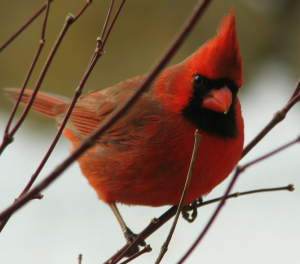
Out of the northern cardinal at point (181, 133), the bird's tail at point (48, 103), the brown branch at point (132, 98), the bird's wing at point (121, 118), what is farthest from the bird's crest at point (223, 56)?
the bird's tail at point (48, 103)

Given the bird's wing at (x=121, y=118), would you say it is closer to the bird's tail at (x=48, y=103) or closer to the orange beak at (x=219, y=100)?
the bird's tail at (x=48, y=103)

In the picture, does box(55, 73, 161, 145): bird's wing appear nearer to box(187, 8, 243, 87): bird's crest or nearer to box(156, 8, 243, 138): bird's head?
box(156, 8, 243, 138): bird's head

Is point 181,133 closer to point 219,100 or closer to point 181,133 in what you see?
point 181,133

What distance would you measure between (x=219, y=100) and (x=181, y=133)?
28 cm

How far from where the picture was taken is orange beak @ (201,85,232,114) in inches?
82.6

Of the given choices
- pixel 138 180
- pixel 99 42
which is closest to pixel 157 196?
pixel 138 180

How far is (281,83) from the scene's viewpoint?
5.29 m

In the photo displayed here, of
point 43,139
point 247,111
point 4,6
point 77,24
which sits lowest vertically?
point 247,111

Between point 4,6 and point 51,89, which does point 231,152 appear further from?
point 4,6

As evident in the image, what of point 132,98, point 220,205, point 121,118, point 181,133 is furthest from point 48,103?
point 132,98

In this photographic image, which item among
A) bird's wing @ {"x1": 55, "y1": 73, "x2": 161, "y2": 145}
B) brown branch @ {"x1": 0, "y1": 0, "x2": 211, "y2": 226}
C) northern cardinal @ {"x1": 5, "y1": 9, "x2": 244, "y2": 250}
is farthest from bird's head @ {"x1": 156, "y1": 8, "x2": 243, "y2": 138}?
brown branch @ {"x1": 0, "y1": 0, "x2": 211, "y2": 226}

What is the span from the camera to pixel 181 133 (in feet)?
7.52

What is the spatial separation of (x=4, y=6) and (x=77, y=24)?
0.93m

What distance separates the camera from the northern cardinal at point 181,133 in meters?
2.14
